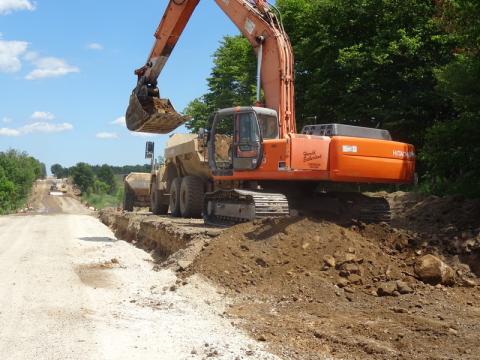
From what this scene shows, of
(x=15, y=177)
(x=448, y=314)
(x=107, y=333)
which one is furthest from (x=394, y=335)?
(x=15, y=177)

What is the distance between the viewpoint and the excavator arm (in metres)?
10.9

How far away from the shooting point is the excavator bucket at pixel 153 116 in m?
13.7

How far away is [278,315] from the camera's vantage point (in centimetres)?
632

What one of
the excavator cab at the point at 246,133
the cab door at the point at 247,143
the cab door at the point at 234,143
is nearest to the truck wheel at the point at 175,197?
the cab door at the point at 234,143

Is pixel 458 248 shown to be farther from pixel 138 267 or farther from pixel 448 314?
pixel 138 267

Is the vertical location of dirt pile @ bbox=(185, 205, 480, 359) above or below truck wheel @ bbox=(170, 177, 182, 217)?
below

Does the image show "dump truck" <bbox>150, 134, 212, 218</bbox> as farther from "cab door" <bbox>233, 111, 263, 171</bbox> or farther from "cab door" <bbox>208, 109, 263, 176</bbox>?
"cab door" <bbox>233, 111, 263, 171</bbox>

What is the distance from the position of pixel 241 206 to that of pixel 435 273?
13.4ft

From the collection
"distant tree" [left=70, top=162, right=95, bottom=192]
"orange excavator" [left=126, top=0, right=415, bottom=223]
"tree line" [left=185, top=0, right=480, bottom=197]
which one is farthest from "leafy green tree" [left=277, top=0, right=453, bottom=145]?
"distant tree" [left=70, top=162, right=95, bottom=192]

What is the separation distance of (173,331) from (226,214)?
18.4ft

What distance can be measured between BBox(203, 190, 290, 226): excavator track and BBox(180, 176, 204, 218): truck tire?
8.78 feet

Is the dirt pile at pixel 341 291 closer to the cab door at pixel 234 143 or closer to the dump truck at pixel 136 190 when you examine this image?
the cab door at pixel 234 143

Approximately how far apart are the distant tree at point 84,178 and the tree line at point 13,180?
31516mm

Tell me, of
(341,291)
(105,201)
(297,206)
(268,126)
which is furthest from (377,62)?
(105,201)
